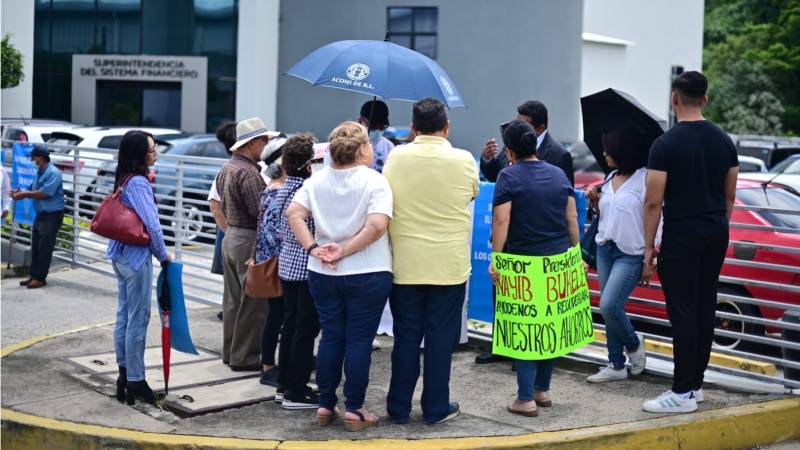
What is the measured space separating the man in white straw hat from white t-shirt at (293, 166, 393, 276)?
152 cm

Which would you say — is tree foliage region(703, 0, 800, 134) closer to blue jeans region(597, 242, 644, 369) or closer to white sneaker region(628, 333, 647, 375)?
white sneaker region(628, 333, 647, 375)

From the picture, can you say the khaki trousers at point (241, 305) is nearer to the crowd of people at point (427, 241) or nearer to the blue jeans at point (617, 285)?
the crowd of people at point (427, 241)

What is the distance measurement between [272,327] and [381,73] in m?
Answer: 2.02

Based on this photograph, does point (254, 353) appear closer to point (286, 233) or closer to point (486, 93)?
point (286, 233)

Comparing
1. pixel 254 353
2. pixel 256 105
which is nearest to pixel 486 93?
pixel 256 105

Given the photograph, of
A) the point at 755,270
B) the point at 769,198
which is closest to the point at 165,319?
the point at 755,270

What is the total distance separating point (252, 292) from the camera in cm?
699

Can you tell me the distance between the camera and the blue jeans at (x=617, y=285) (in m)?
7.02

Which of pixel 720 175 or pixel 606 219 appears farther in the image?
pixel 606 219

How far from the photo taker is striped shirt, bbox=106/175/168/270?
6.68 meters

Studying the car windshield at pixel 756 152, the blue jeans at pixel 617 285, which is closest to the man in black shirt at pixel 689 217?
the blue jeans at pixel 617 285

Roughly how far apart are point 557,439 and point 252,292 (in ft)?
7.45

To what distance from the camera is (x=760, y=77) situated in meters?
52.4

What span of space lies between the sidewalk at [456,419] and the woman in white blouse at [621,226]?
1.98 feet
